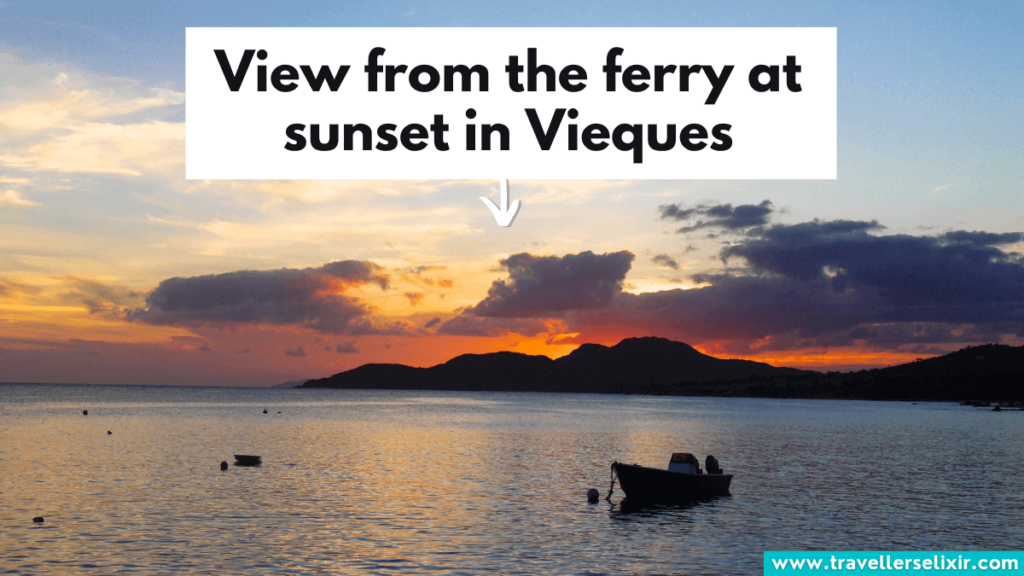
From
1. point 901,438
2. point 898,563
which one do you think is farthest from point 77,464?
point 901,438

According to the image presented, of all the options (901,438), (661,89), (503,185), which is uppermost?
(661,89)

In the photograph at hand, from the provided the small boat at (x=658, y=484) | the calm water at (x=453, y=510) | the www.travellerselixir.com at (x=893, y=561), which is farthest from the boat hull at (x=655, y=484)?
the www.travellerselixir.com at (x=893, y=561)

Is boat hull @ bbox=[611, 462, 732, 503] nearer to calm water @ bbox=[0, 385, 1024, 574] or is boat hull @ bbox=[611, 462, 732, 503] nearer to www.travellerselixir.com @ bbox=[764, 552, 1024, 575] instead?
calm water @ bbox=[0, 385, 1024, 574]

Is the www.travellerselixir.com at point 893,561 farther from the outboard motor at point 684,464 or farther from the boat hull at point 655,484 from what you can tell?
the outboard motor at point 684,464

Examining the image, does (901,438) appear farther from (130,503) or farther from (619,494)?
(130,503)

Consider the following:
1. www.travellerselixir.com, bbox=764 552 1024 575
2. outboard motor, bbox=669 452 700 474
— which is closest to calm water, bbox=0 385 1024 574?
www.travellerselixir.com, bbox=764 552 1024 575

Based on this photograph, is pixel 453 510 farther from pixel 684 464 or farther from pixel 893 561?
pixel 893 561

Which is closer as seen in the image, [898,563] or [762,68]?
[898,563]
